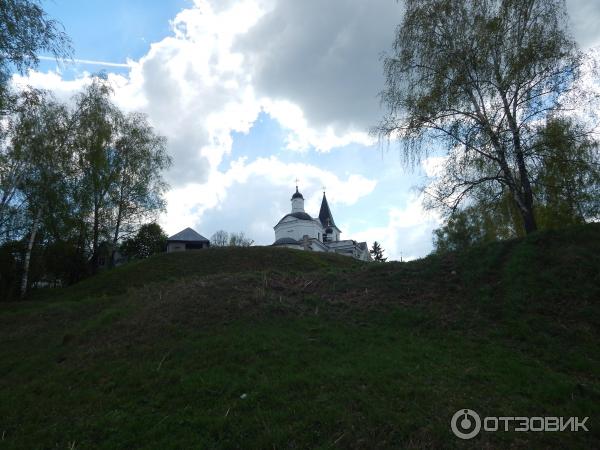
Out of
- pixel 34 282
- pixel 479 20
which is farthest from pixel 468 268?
pixel 34 282

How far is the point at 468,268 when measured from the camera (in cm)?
1112

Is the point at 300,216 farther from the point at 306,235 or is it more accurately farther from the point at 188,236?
the point at 188,236

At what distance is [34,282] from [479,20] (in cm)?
2958

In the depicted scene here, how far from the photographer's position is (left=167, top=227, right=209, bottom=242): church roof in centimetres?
4669

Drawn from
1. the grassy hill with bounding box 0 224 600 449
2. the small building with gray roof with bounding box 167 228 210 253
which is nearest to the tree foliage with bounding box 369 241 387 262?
the small building with gray roof with bounding box 167 228 210 253

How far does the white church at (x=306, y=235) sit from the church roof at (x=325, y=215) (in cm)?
140

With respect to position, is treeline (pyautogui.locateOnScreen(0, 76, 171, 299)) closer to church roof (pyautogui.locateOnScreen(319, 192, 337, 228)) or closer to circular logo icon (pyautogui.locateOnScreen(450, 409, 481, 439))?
circular logo icon (pyautogui.locateOnScreen(450, 409, 481, 439))

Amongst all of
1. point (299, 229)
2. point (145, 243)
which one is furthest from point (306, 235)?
point (145, 243)

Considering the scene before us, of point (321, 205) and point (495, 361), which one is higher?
point (321, 205)

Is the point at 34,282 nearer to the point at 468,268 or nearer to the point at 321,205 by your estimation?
the point at 468,268

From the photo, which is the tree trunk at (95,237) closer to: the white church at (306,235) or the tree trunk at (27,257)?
the tree trunk at (27,257)

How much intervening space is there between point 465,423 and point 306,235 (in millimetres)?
49834

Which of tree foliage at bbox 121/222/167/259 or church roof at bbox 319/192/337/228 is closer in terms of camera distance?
tree foliage at bbox 121/222/167/259

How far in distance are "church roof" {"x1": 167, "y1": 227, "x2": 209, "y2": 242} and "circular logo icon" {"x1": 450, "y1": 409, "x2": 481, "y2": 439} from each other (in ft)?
146
